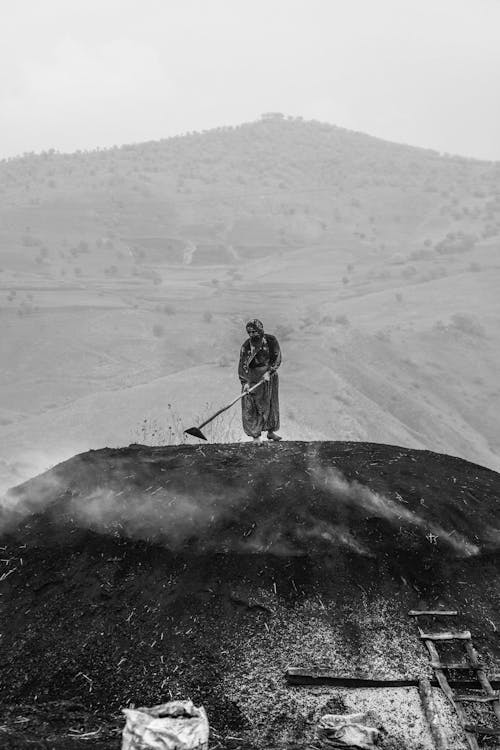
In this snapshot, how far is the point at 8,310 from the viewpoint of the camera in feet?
140

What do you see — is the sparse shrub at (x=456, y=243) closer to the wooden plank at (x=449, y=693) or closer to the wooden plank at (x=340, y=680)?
the wooden plank at (x=449, y=693)

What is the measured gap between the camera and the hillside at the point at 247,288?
2434 centimetres

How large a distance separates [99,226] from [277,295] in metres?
19.0

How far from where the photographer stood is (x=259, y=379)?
33.9ft

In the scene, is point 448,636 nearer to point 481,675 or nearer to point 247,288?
point 481,675

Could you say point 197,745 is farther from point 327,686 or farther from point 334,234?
point 334,234

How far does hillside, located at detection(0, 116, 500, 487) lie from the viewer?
79.9 ft

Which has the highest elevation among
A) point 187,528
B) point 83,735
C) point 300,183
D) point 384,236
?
point 300,183

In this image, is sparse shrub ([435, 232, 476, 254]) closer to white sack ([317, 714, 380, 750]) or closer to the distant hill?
the distant hill

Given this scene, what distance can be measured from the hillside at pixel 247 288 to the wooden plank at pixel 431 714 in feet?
31.4

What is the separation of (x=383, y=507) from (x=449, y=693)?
235cm

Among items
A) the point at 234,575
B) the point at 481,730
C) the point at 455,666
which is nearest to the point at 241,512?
the point at 234,575

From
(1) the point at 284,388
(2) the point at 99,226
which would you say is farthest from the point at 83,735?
(2) the point at 99,226

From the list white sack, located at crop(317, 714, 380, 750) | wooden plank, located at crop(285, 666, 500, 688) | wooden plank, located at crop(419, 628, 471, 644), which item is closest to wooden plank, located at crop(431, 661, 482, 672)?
wooden plank, located at crop(285, 666, 500, 688)
